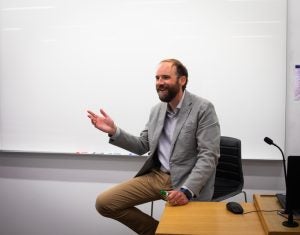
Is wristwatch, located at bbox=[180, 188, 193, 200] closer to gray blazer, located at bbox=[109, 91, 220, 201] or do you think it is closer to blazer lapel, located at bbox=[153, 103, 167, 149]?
gray blazer, located at bbox=[109, 91, 220, 201]

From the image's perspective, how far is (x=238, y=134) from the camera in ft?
9.61

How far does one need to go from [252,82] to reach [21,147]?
2.22 m

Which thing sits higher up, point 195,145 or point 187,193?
point 195,145

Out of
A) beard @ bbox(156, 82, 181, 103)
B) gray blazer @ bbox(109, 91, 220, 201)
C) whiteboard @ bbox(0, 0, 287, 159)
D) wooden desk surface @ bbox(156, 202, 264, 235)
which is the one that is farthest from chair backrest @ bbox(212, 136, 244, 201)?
wooden desk surface @ bbox(156, 202, 264, 235)

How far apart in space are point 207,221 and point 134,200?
934 millimetres

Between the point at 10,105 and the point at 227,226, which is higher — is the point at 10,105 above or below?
above

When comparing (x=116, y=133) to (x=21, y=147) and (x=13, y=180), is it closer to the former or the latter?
(x=21, y=147)

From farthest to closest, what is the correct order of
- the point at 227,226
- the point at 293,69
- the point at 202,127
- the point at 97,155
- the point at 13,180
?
the point at 13,180 < the point at 97,155 < the point at 293,69 < the point at 202,127 < the point at 227,226

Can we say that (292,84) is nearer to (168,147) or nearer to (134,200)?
(168,147)

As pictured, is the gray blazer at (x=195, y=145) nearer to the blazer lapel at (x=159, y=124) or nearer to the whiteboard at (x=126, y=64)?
the blazer lapel at (x=159, y=124)

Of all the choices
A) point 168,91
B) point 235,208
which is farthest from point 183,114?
point 235,208

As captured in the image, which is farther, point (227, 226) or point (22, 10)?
point (22, 10)

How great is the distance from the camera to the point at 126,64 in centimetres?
304

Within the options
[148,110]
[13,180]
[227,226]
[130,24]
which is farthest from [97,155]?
[227,226]
